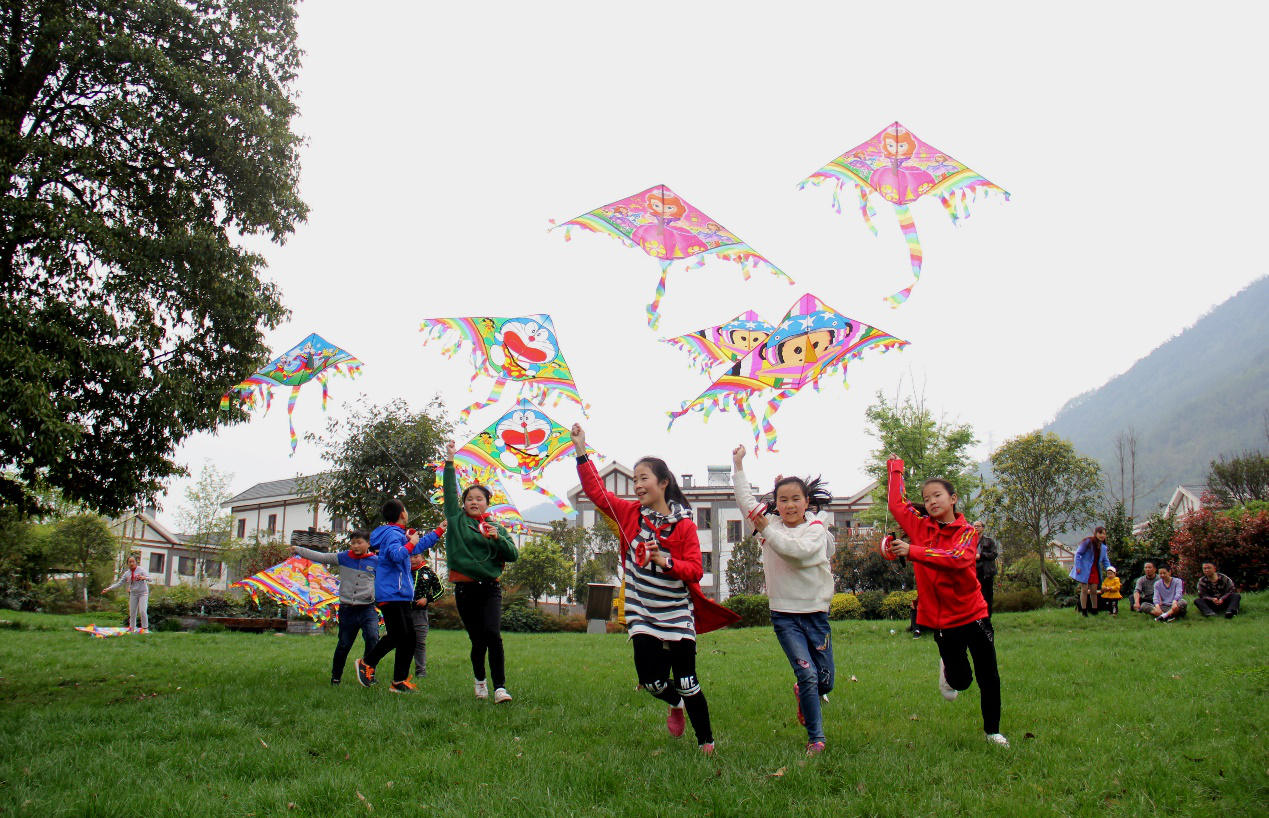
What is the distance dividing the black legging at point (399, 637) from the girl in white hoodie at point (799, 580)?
4182mm

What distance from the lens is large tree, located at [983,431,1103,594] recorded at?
3180 centimetres

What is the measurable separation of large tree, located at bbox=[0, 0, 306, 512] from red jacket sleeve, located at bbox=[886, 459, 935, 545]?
837 centimetres

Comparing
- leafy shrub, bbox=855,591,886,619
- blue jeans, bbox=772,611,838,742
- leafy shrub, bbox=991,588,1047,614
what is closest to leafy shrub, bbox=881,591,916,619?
leafy shrub, bbox=855,591,886,619

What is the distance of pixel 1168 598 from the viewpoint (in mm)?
15625

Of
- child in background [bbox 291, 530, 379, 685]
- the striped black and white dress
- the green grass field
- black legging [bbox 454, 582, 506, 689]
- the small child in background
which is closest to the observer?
the green grass field

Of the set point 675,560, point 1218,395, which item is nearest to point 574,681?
point 675,560

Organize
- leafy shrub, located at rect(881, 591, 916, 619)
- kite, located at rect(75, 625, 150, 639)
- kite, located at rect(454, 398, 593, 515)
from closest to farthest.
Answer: kite, located at rect(454, 398, 593, 515), kite, located at rect(75, 625, 150, 639), leafy shrub, located at rect(881, 591, 916, 619)

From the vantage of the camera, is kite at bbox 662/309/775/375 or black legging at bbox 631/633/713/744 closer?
black legging at bbox 631/633/713/744

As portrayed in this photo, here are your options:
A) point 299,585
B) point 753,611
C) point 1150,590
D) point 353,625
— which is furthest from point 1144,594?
point 299,585

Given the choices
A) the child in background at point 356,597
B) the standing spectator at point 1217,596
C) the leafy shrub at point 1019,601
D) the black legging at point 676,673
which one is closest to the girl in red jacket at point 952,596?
the black legging at point 676,673

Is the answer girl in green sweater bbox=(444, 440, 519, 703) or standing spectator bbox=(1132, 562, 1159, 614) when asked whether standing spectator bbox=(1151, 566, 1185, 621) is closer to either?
standing spectator bbox=(1132, 562, 1159, 614)

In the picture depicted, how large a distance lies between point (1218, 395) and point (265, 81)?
756 feet

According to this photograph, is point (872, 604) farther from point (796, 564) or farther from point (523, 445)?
point (796, 564)

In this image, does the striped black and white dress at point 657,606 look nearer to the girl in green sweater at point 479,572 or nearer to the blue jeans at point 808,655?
the blue jeans at point 808,655
